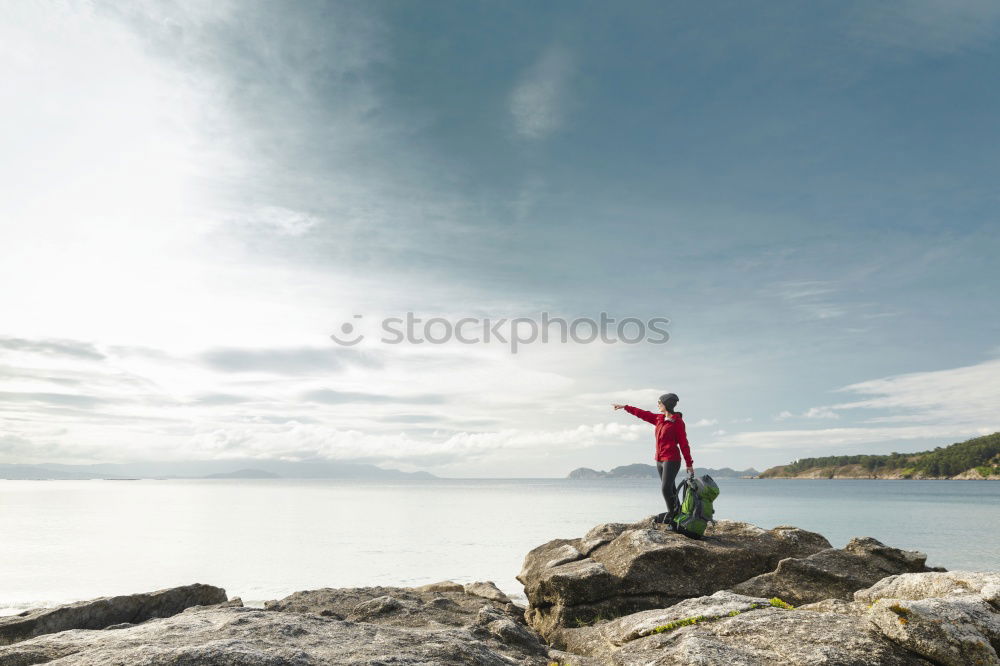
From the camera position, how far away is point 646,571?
16.1 meters

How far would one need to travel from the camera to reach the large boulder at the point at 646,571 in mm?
15812

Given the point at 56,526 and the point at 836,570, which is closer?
the point at 836,570

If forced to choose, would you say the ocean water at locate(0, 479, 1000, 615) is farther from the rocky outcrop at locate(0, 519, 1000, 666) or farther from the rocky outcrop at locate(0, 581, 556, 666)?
the rocky outcrop at locate(0, 581, 556, 666)

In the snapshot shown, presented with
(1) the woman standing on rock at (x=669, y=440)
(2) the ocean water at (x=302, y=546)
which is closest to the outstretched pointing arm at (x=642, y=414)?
(1) the woman standing on rock at (x=669, y=440)

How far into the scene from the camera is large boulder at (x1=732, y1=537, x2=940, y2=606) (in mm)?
14773

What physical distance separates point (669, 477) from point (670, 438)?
46.5 inches

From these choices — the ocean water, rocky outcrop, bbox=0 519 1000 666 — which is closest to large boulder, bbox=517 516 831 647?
rocky outcrop, bbox=0 519 1000 666

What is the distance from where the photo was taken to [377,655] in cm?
840

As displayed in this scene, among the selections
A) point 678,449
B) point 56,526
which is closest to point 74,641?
point 678,449

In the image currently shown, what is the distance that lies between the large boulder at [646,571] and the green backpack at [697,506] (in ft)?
1.11

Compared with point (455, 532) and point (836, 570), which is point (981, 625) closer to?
point (836, 570)

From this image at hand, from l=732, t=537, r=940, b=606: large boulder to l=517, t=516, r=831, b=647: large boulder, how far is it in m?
0.98

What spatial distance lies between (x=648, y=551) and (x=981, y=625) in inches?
341

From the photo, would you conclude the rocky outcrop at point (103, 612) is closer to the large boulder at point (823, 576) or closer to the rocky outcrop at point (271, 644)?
the rocky outcrop at point (271, 644)
